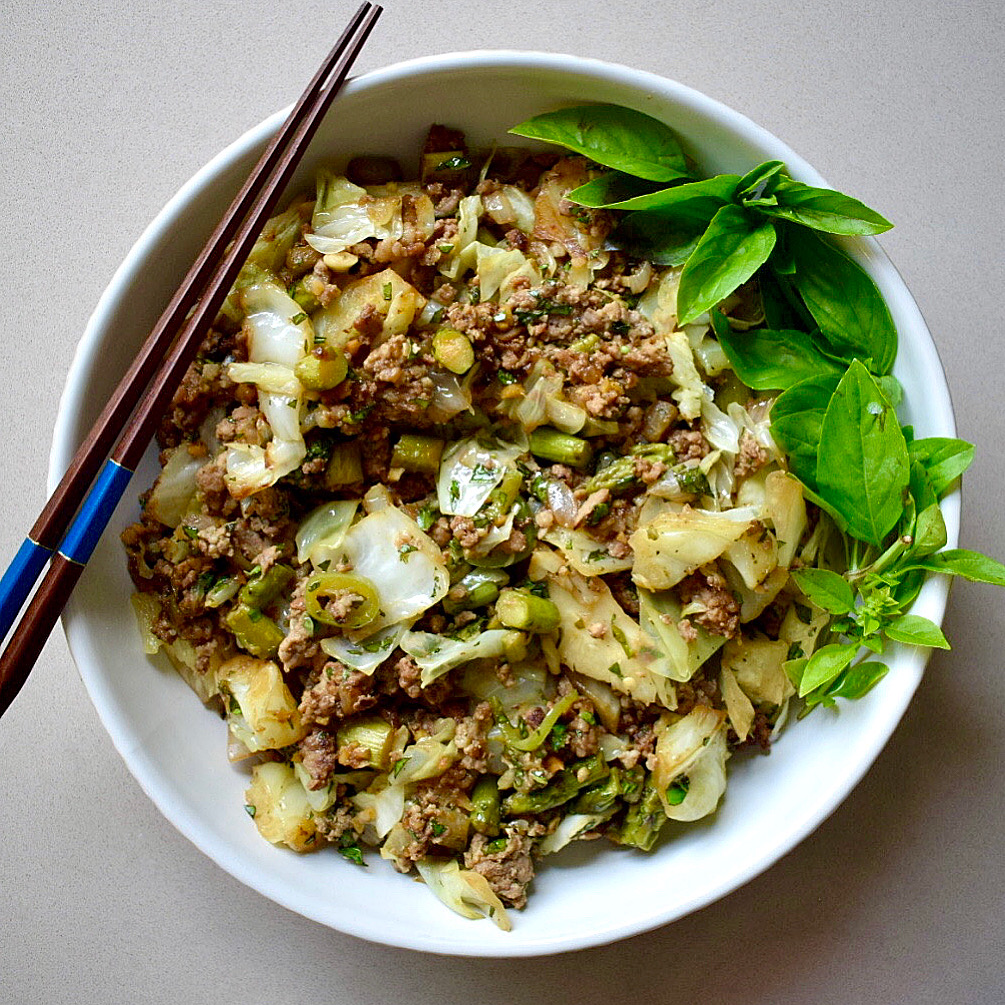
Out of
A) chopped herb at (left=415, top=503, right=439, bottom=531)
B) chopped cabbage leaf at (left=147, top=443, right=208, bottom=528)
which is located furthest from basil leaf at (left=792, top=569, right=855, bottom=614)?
chopped cabbage leaf at (left=147, top=443, right=208, bottom=528)

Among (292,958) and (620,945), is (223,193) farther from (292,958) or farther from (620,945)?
(620,945)

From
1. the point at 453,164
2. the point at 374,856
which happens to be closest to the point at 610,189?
the point at 453,164

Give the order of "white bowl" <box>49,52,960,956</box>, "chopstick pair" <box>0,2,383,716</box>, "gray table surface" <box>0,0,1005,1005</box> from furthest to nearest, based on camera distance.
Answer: "gray table surface" <box>0,0,1005,1005</box> → "white bowl" <box>49,52,960,956</box> → "chopstick pair" <box>0,2,383,716</box>

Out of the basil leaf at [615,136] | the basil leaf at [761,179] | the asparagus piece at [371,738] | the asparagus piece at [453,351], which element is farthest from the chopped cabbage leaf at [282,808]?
the basil leaf at [761,179]

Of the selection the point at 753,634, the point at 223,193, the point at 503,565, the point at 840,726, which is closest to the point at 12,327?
the point at 223,193

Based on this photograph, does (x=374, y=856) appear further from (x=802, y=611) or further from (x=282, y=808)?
(x=802, y=611)

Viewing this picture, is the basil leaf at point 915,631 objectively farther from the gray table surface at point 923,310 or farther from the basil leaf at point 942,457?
the gray table surface at point 923,310

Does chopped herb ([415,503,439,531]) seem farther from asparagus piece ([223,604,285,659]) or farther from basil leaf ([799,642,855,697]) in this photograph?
basil leaf ([799,642,855,697])
